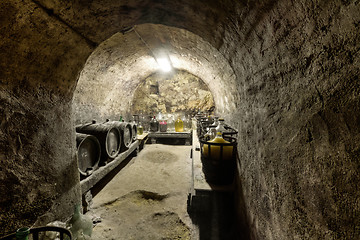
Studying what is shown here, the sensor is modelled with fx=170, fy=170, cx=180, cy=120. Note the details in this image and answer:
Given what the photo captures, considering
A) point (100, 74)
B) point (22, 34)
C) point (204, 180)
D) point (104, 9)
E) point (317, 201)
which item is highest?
point (100, 74)

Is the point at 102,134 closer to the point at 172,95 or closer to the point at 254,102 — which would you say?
the point at 254,102

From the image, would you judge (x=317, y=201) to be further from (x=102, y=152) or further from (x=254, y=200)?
(x=102, y=152)

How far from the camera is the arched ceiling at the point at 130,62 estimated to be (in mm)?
3400

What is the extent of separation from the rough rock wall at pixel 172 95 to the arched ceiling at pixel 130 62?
1.82 meters

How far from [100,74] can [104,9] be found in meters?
3.29

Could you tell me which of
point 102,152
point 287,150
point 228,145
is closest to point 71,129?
point 102,152

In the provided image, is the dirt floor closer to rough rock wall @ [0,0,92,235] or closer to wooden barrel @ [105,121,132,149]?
wooden barrel @ [105,121,132,149]

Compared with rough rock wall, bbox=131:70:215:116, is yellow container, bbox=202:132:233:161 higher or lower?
lower

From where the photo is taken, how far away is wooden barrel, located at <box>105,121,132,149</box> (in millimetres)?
4328

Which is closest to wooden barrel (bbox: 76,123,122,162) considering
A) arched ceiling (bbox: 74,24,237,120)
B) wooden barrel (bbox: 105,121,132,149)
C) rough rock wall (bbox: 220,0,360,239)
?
wooden barrel (bbox: 105,121,132,149)

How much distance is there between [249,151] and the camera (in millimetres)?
1605

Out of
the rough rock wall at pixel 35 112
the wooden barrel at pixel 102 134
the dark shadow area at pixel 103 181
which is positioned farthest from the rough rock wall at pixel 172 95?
the rough rock wall at pixel 35 112

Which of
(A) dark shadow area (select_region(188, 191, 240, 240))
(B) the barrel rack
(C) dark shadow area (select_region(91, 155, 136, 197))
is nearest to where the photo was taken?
(A) dark shadow area (select_region(188, 191, 240, 240))

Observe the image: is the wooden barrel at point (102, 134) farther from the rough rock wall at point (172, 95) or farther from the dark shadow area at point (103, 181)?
the rough rock wall at point (172, 95)
